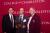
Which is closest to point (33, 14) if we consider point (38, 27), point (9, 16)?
point (38, 27)

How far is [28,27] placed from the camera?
1.56 meters

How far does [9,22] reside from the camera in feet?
5.34

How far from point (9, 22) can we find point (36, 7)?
0.36 meters

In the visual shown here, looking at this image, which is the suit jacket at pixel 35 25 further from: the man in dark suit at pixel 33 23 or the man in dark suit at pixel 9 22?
the man in dark suit at pixel 9 22

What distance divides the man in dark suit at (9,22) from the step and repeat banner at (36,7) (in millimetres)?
48

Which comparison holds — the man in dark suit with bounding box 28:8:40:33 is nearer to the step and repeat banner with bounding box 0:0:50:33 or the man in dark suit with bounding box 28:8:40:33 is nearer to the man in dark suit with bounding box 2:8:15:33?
the step and repeat banner with bounding box 0:0:50:33

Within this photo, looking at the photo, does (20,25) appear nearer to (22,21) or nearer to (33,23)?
(22,21)

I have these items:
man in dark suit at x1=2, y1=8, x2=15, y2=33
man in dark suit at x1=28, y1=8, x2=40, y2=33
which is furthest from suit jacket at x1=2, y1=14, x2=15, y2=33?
man in dark suit at x1=28, y1=8, x2=40, y2=33

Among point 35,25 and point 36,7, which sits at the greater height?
point 36,7

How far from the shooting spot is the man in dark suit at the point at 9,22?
162 cm

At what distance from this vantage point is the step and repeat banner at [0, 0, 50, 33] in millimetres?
1539

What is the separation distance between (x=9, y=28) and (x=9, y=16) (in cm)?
14

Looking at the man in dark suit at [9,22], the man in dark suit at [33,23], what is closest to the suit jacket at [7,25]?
the man in dark suit at [9,22]

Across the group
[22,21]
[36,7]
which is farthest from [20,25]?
[36,7]
